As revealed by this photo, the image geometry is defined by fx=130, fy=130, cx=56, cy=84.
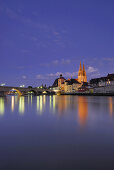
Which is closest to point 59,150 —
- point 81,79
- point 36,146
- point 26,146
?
point 36,146

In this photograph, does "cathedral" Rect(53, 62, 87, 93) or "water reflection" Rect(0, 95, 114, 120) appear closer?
"water reflection" Rect(0, 95, 114, 120)

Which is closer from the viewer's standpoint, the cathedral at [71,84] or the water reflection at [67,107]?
the water reflection at [67,107]

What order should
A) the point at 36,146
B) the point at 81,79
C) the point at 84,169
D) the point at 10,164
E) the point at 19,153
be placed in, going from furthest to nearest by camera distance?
the point at 81,79, the point at 36,146, the point at 19,153, the point at 10,164, the point at 84,169

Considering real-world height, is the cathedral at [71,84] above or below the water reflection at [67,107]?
above

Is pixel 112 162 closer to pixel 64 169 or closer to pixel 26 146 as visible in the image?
pixel 64 169

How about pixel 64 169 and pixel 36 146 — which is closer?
pixel 64 169

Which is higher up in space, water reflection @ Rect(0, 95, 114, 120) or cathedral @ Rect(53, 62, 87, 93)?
cathedral @ Rect(53, 62, 87, 93)

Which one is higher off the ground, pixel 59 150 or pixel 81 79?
pixel 81 79

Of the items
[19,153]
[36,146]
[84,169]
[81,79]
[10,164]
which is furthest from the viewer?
[81,79]

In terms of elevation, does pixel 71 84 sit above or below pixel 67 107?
above

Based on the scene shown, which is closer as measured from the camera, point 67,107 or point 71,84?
point 67,107

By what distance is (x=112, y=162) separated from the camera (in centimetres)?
409

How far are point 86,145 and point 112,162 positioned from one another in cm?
149

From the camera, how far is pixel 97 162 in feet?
13.4
